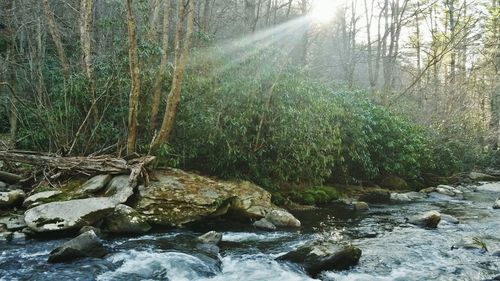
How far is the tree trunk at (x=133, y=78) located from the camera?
28.0ft

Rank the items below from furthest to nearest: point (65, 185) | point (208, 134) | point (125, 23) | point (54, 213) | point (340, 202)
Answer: point (340, 202) → point (125, 23) → point (208, 134) → point (65, 185) → point (54, 213)

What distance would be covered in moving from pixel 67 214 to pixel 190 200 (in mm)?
2307

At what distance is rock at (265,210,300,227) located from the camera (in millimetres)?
8445

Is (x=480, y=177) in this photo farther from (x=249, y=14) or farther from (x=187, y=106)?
(x=187, y=106)

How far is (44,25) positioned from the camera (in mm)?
13375

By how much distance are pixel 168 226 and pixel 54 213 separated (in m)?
2.00

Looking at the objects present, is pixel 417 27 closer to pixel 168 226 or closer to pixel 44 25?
pixel 44 25

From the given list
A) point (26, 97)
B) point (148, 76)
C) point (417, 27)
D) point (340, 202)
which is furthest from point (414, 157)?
point (417, 27)

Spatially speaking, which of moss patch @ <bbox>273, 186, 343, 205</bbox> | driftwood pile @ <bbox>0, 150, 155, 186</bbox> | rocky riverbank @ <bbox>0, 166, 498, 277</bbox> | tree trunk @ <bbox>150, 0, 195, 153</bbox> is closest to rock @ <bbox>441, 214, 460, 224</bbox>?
rocky riverbank @ <bbox>0, 166, 498, 277</bbox>

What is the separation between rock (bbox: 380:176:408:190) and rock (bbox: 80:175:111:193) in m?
10.4

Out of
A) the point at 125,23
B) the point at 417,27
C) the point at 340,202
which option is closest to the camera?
the point at 125,23

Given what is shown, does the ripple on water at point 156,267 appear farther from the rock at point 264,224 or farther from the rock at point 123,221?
the rock at point 264,224

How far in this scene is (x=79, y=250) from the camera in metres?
5.75

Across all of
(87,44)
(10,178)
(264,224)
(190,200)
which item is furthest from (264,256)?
(87,44)
